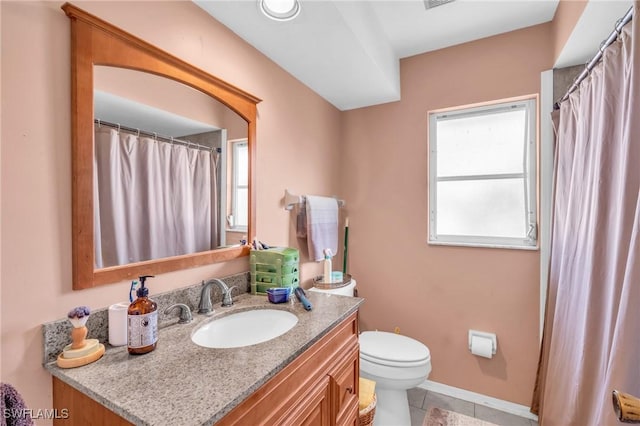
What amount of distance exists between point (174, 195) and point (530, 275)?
2.13 meters

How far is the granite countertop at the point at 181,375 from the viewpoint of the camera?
60 cm

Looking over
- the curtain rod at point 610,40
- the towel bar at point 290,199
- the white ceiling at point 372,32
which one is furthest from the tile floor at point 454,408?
the white ceiling at point 372,32

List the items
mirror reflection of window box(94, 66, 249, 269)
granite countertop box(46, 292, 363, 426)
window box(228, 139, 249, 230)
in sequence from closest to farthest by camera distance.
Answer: granite countertop box(46, 292, 363, 426), mirror reflection of window box(94, 66, 249, 269), window box(228, 139, 249, 230)

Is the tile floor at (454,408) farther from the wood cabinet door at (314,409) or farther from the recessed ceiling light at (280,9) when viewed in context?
the recessed ceiling light at (280,9)

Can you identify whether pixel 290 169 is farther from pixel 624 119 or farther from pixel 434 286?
pixel 624 119

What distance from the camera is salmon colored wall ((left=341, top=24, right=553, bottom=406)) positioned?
1838mm

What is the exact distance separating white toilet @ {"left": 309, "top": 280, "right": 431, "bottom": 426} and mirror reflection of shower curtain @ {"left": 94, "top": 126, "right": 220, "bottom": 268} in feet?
3.20

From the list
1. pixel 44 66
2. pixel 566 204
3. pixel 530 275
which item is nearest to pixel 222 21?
pixel 44 66

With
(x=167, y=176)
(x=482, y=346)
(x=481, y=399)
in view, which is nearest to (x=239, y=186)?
(x=167, y=176)

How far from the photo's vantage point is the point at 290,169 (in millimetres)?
1817

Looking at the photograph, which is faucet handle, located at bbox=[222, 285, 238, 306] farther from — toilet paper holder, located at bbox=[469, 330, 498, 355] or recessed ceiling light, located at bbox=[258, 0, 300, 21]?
toilet paper holder, located at bbox=[469, 330, 498, 355]

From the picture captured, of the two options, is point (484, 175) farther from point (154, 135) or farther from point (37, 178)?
point (37, 178)

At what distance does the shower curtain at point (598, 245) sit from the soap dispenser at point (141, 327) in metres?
1.41

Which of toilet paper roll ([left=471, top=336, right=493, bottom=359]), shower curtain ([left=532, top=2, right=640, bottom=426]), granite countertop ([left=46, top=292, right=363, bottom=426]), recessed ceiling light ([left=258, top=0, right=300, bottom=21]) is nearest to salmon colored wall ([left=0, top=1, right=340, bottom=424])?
granite countertop ([left=46, top=292, right=363, bottom=426])
